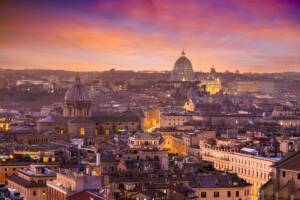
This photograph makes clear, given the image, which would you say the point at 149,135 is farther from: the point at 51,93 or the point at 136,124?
the point at 51,93

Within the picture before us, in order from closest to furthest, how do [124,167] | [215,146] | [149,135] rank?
[124,167], [215,146], [149,135]

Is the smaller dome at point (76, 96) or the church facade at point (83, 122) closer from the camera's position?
the church facade at point (83, 122)

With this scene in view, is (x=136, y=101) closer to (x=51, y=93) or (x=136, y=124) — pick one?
(x=51, y=93)

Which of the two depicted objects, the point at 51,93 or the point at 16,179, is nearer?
the point at 16,179

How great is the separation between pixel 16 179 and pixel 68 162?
5.71 metres

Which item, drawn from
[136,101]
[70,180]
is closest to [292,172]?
[70,180]

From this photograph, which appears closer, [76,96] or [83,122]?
[83,122]

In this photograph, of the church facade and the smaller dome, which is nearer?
the church facade

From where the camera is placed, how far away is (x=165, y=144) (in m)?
77.8

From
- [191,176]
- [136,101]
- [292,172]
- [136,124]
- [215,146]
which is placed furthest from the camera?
[136,101]

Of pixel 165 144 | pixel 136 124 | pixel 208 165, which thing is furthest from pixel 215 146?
pixel 136 124

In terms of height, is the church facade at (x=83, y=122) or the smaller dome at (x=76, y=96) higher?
the smaller dome at (x=76, y=96)

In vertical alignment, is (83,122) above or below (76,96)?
below

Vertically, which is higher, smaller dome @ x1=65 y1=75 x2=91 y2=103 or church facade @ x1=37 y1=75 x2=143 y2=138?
smaller dome @ x1=65 y1=75 x2=91 y2=103
